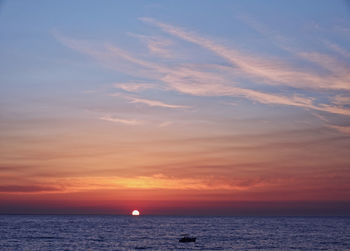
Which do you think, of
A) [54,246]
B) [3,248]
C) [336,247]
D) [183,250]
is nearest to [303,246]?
[336,247]

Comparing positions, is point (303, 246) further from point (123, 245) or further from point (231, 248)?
point (123, 245)

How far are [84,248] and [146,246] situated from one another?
42.8 ft

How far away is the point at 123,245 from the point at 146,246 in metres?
4.99

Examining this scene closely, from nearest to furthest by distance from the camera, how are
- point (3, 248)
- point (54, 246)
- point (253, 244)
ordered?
point (3, 248) < point (54, 246) < point (253, 244)

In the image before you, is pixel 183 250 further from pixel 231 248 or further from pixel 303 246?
pixel 303 246

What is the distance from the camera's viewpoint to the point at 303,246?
Answer: 85875 mm

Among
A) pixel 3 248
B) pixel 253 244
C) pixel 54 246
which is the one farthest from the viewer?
pixel 253 244

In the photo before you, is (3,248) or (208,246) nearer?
(3,248)

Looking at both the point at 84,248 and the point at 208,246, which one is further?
the point at 208,246

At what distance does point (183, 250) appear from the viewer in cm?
7812

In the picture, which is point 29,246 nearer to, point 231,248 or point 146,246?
point 146,246

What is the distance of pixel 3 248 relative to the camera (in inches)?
3068

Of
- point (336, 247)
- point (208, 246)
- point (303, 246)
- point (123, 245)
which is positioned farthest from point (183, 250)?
point (336, 247)

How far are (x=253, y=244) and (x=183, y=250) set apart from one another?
1848 centimetres
